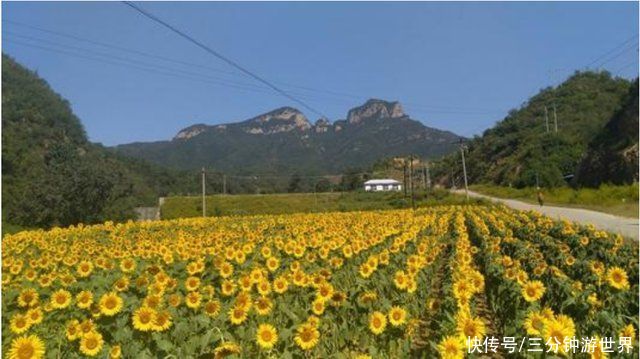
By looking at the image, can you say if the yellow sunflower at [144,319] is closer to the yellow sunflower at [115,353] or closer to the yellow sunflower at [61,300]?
the yellow sunflower at [115,353]

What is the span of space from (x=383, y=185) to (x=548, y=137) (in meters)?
39.7

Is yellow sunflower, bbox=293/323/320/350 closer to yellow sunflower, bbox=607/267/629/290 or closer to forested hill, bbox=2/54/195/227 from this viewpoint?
yellow sunflower, bbox=607/267/629/290

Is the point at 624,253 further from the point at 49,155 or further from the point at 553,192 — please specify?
the point at 49,155

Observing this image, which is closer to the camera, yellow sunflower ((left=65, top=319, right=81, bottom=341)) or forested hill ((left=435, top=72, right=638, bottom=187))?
yellow sunflower ((left=65, top=319, right=81, bottom=341))

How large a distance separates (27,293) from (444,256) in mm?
9206

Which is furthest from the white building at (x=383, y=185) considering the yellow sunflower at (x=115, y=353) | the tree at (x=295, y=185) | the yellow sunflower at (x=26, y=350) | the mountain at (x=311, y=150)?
the yellow sunflower at (x=26, y=350)

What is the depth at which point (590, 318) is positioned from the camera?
240 inches

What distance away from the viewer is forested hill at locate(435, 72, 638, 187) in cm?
7269

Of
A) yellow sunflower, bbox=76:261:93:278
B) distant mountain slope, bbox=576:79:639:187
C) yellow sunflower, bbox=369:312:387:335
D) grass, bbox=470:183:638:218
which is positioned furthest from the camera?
distant mountain slope, bbox=576:79:639:187

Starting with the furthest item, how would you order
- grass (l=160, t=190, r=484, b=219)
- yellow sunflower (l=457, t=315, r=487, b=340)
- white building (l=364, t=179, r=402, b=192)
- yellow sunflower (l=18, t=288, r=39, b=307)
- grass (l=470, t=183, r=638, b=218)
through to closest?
white building (l=364, t=179, r=402, b=192), grass (l=160, t=190, r=484, b=219), grass (l=470, t=183, r=638, b=218), yellow sunflower (l=18, t=288, r=39, b=307), yellow sunflower (l=457, t=315, r=487, b=340)

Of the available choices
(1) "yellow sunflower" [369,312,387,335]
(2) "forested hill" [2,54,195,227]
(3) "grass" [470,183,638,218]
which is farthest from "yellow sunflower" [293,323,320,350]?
(2) "forested hill" [2,54,195,227]

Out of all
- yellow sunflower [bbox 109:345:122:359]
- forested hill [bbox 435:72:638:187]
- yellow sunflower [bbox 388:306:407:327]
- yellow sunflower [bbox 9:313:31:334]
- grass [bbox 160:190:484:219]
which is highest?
forested hill [bbox 435:72:638:187]

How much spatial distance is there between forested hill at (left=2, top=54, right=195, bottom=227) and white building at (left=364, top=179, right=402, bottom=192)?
35073 mm

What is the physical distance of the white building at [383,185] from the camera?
372ft
